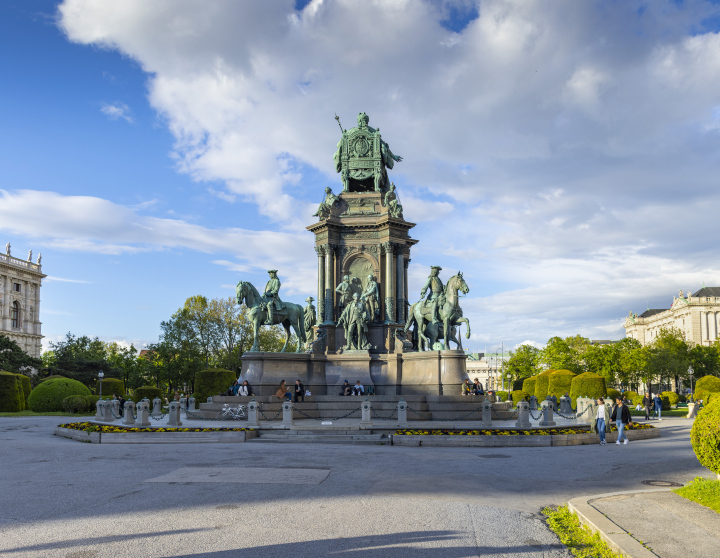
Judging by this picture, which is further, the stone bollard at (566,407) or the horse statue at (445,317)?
the stone bollard at (566,407)

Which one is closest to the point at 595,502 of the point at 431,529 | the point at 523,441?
the point at 431,529

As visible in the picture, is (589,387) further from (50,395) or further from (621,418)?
(50,395)

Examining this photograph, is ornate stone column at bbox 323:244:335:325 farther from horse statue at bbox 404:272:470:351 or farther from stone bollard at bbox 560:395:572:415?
stone bollard at bbox 560:395:572:415

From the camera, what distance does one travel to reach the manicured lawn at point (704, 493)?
9523 millimetres

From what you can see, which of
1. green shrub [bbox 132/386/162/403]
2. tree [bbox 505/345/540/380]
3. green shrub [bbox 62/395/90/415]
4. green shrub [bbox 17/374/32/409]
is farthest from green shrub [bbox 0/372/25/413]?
tree [bbox 505/345/540/380]

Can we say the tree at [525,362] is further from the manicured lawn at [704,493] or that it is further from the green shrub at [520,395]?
the manicured lawn at [704,493]

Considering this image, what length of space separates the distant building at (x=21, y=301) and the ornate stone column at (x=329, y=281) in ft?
284

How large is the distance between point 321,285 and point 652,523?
2840 cm

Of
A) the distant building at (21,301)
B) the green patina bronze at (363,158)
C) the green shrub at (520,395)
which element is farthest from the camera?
the distant building at (21,301)

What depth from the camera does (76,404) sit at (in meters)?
46.3

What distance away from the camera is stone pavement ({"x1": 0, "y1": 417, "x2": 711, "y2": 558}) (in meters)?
8.25

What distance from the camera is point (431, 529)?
29.5ft

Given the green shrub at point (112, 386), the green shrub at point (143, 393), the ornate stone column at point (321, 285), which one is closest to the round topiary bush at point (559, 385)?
the ornate stone column at point (321, 285)

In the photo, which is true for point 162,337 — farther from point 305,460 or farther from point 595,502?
Result: point 595,502
